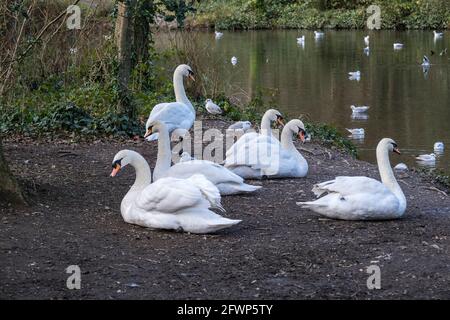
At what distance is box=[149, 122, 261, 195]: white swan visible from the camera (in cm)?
866

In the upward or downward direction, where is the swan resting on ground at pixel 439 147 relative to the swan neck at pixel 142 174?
downward

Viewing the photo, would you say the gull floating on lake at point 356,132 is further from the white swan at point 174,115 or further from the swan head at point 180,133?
the swan head at point 180,133

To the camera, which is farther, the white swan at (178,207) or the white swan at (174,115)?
the white swan at (174,115)

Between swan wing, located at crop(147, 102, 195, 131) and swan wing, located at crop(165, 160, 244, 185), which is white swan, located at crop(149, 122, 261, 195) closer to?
swan wing, located at crop(165, 160, 244, 185)

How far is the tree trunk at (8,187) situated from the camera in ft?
24.9

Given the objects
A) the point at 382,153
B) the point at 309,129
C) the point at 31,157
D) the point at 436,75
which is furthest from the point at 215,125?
the point at 436,75

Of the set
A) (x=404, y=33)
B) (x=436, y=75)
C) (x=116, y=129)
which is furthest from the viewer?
(x=404, y=33)

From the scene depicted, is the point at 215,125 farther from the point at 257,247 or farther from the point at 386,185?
the point at 257,247

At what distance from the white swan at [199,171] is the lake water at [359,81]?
19.5ft

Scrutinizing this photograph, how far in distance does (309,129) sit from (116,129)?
3519 mm

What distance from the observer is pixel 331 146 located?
44.7 ft

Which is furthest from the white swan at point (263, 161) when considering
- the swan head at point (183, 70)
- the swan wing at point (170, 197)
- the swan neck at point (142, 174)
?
the swan head at point (183, 70)

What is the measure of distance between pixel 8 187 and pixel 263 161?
3161mm
